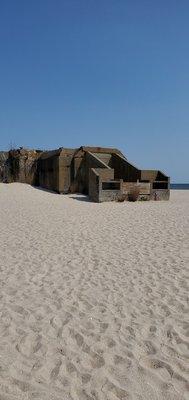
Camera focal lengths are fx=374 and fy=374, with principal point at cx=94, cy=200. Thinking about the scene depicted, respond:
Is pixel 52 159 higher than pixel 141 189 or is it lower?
higher

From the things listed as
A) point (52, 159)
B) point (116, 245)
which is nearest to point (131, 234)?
point (116, 245)

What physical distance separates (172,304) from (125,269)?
1876mm

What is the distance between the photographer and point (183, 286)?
576cm

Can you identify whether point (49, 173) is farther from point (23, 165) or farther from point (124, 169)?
point (124, 169)

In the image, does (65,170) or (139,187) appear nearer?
(139,187)

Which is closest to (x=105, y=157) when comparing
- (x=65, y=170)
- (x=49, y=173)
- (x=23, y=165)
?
(x=65, y=170)

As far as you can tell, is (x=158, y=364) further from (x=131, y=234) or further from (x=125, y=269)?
(x=131, y=234)

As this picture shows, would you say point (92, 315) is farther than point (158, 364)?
Yes

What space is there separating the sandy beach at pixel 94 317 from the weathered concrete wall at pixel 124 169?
12.8 metres

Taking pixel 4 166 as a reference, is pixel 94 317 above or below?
below

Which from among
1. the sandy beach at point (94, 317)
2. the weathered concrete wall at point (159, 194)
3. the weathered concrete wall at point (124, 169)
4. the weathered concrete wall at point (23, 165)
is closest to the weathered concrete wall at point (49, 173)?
the weathered concrete wall at point (23, 165)

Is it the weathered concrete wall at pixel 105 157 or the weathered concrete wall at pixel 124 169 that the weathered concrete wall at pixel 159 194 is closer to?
the weathered concrete wall at pixel 124 169

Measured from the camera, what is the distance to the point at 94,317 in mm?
4637

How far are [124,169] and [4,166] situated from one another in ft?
27.7
